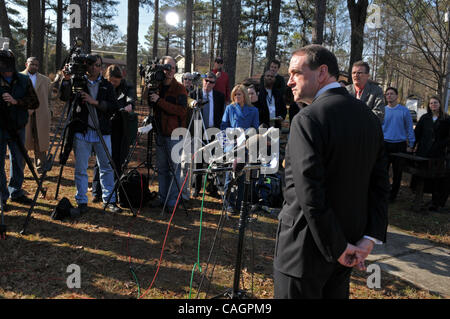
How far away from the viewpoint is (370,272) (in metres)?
3.93

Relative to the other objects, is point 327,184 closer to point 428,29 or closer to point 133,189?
point 133,189

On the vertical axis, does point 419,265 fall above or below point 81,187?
below

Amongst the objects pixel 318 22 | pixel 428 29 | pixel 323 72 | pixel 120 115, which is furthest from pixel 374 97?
pixel 318 22

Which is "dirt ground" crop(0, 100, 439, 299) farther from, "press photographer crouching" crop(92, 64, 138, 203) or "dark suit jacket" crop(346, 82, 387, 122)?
"dark suit jacket" crop(346, 82, 387, 122)

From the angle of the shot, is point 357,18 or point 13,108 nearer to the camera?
point 13,108

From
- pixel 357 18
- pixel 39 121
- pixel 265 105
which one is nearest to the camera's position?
pixel 265 105

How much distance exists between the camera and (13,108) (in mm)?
4730

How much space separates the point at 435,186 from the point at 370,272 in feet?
11.3

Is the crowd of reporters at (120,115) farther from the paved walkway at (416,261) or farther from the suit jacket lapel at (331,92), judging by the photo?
the suit jacket lapel at (331,92)

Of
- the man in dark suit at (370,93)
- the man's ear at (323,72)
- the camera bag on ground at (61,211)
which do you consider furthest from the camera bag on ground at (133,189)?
the man's ear at (323,72)

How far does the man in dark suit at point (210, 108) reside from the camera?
6059 mm

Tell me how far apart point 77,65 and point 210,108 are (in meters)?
2.44
